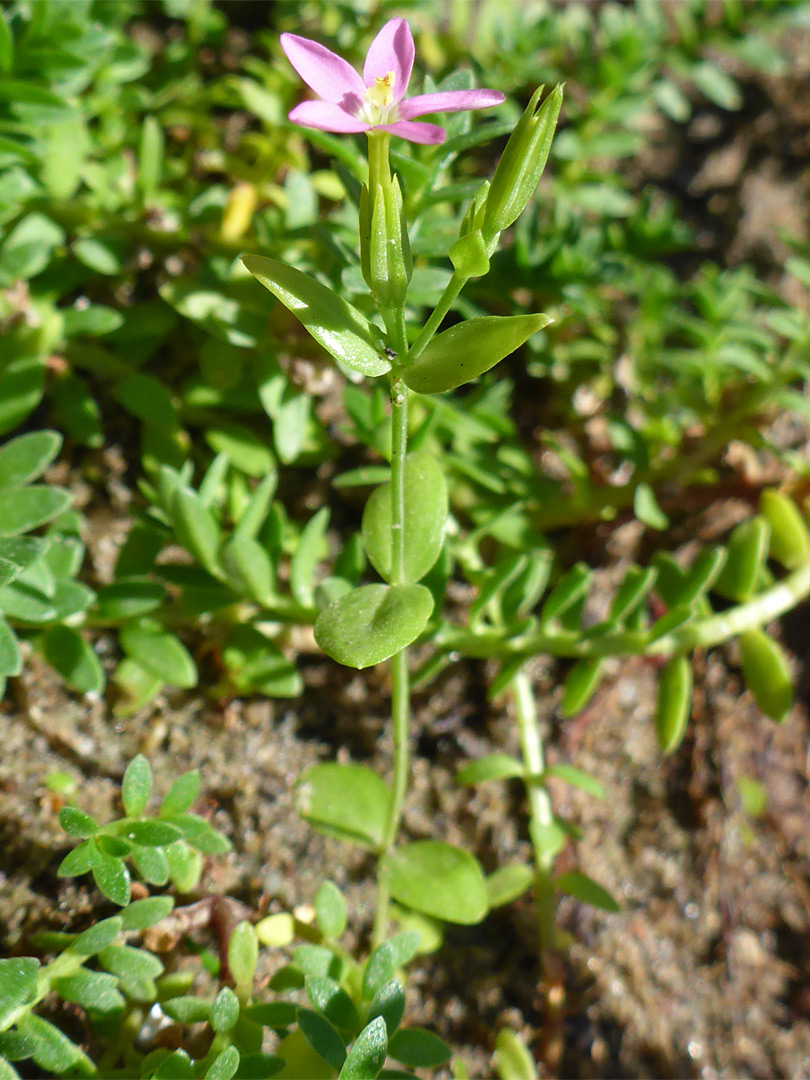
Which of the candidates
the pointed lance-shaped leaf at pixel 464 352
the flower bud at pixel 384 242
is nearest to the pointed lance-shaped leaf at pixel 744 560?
the pointed lance-shaped leaf at pixel 464 352

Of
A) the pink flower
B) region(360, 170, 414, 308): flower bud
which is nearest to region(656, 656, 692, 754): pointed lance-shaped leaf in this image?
region(360, 170, 414, 308): flower bud

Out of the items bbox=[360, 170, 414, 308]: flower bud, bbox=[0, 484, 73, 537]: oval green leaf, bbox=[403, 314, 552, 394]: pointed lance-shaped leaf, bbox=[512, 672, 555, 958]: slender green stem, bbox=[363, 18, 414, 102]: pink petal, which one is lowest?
bbox=[512, 672, 555, 958]: slender green stem

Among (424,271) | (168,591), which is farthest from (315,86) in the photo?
(168,591)

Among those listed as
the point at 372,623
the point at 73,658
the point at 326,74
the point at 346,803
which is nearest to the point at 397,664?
the point at 372,623

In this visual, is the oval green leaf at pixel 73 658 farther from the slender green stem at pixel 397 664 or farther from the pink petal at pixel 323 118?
the pink petal at pixel 323 118

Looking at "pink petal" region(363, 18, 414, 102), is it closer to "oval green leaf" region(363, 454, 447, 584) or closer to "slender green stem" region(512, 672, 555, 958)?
"oval green leaf" region(363, 454, 447, 584)

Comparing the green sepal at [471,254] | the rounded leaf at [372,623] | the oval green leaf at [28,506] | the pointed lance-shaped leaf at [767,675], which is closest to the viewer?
the green sepal at [471,254]
